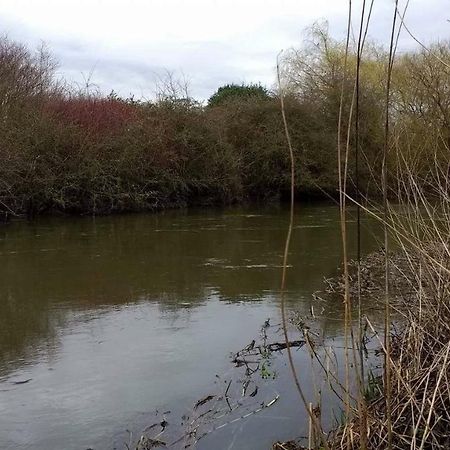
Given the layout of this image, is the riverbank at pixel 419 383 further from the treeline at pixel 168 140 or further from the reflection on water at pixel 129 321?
the treeline at pixel 168 140

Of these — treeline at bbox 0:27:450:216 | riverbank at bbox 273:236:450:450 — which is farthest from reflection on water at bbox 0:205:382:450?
treeline at bbox 0:27:450:216

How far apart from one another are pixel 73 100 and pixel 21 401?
18183mm

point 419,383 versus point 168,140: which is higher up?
point 168,140

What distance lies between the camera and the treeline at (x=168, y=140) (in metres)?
17.6

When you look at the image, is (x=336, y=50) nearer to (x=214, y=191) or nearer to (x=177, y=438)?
(x=214, y=191)

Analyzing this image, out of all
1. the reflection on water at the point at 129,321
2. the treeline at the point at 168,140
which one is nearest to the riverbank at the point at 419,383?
the reflection on water at the point at 129,321

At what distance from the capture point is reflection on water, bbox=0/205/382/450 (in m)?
4.04

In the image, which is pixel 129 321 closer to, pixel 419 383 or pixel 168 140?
pixel 419 383

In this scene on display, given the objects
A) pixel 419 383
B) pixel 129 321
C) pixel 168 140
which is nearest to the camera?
pixel 419 383

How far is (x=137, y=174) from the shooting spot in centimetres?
1986

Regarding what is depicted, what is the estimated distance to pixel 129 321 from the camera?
6.48 meters

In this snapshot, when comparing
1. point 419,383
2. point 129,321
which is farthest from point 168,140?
point 419,383

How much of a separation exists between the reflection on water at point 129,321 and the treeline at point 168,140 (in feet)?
14.9

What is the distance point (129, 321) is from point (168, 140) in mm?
15232
